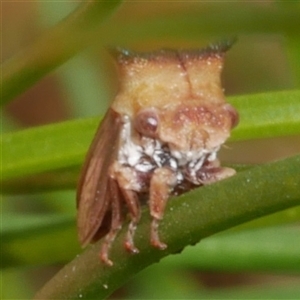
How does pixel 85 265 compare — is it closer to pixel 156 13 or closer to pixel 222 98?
pixel 222 98

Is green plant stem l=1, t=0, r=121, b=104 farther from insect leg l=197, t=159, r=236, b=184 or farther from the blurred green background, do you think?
insect leg l=197, t=159, r=236, b=184

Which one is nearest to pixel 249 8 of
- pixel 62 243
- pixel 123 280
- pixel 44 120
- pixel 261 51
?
pixel 123 280

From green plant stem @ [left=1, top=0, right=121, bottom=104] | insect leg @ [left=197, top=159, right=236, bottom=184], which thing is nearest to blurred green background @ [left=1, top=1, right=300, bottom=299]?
green plant stem @ [left=1, top=0, right=121, bottom=104]

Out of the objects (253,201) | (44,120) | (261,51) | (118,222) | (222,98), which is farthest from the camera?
(44,120)

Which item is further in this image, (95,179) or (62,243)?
(62,243)

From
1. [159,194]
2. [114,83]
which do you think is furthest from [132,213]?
[114,83]

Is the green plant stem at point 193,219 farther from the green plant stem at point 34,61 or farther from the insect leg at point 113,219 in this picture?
the green plant stem at point 34,61
